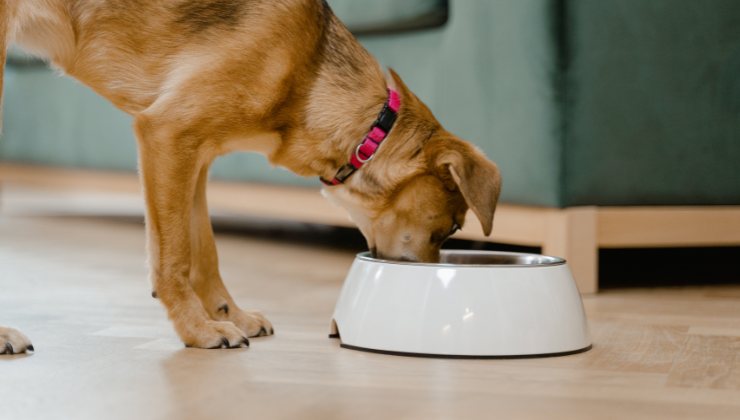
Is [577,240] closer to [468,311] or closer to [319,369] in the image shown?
[468,311]

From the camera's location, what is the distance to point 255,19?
2154 mm

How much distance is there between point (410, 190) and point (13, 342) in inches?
33.9

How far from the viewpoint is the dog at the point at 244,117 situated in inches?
81.4

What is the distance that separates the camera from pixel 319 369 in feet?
5.84

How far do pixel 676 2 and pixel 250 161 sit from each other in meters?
1.68

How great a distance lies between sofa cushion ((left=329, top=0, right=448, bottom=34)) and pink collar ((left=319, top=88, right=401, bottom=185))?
33.7 inches

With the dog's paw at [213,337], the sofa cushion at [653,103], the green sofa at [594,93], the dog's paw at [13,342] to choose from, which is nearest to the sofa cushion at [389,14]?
the green sofa at [594,93]

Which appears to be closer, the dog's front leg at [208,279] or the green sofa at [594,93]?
the dog's front leg at [208,279]

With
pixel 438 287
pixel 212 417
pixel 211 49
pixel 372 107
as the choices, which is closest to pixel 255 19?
pixel 211 49

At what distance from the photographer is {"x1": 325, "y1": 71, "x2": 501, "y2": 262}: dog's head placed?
220 cm

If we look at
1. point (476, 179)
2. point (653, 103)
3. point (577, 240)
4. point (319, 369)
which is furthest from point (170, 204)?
point (653, 103)

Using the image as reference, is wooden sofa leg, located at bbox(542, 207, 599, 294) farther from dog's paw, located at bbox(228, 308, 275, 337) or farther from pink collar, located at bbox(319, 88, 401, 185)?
dog's paw, located at bbox(228, 308, 275, 337)

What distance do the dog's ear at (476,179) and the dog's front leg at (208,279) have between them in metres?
0.50

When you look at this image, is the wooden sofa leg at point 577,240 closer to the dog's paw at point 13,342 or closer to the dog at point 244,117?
the dog at point 244,117
